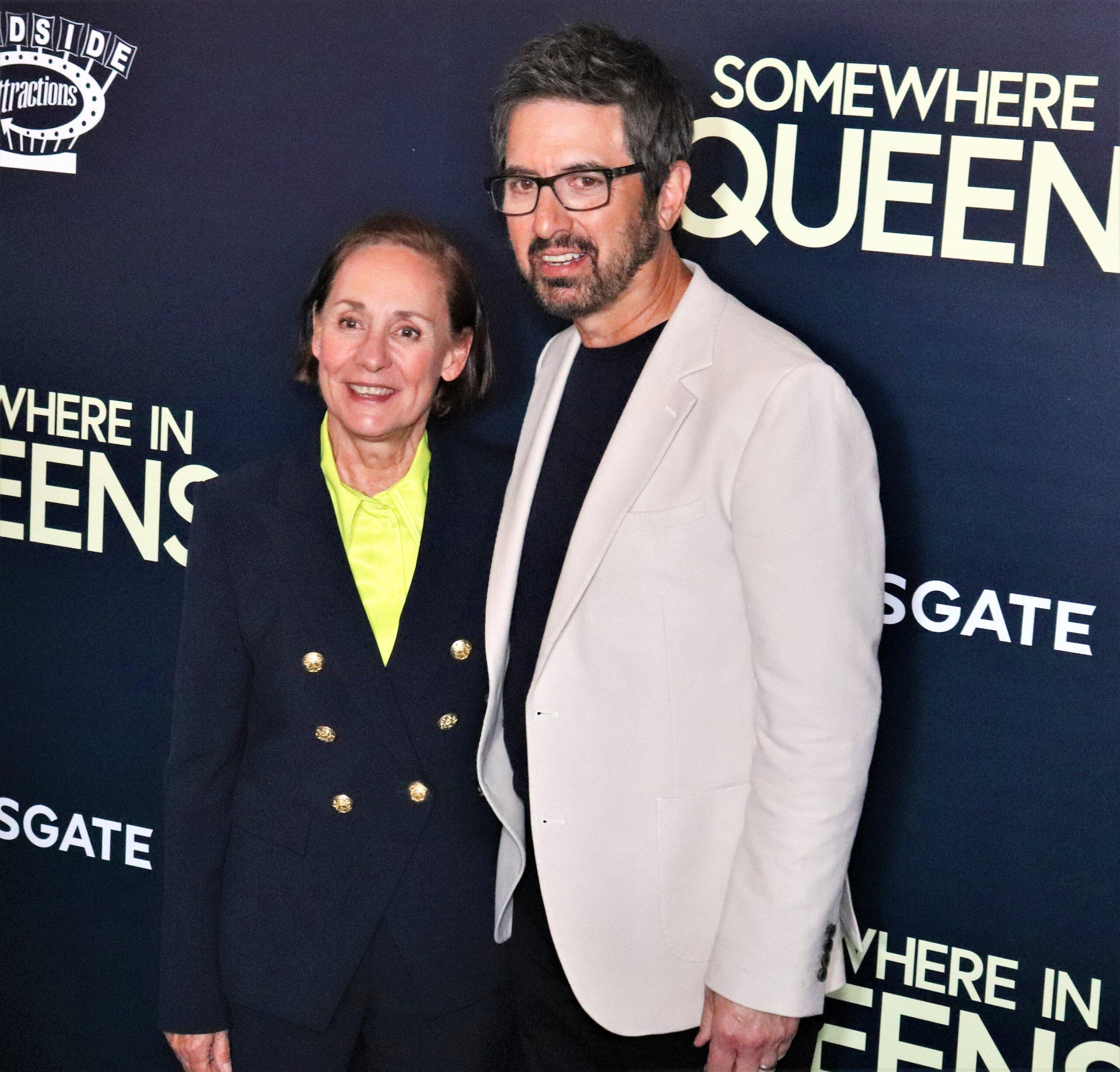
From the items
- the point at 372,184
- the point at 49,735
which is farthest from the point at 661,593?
the point at 49,735

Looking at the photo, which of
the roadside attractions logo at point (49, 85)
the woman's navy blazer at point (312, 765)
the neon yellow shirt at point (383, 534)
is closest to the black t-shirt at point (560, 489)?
the woman's navy blazer at point (312, 765)

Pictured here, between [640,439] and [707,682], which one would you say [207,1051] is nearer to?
[707,682]

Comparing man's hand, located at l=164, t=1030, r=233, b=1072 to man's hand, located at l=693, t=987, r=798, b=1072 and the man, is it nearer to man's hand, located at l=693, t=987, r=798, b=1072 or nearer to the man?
the man

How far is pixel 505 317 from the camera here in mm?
2553

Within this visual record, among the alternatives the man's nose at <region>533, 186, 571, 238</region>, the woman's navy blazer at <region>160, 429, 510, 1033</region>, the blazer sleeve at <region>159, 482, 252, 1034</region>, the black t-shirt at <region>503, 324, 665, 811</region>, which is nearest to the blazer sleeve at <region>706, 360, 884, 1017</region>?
the black t-shirt at <region>503, 324, 665, 811</region>

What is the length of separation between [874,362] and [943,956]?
0.91 metres

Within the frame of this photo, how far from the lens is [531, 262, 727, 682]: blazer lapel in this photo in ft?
6.45

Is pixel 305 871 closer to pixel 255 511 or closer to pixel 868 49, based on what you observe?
pixel 255 511

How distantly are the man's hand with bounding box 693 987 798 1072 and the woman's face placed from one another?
880 mm

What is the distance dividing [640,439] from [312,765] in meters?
0.67

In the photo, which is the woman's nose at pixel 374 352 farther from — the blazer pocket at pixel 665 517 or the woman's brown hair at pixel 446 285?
the blazer pocket at pixel 665 517

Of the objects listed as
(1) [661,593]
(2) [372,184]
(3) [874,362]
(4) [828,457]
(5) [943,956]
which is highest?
(2) [372,184]

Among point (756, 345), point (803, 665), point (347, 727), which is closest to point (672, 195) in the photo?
point (756, 345)

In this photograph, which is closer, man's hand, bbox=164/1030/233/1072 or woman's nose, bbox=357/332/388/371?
woman's nose, bbox=357/332/388/371
